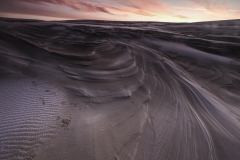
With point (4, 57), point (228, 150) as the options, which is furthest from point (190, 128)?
point (4, 57)

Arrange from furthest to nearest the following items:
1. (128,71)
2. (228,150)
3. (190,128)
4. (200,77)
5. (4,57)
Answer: (200,77) < (128,71) < (4,57) < (190,128) < (228,150)

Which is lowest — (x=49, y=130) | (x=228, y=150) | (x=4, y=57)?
(x=228, y=150)

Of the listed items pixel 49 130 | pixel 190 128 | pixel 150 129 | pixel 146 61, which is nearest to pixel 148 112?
pixel 150 129

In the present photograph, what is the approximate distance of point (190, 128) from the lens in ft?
7.20

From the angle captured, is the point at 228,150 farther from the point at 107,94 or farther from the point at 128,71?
the point at 128,71

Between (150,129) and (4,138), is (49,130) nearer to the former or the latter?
(4,138)

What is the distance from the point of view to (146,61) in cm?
472

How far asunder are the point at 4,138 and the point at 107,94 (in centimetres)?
147

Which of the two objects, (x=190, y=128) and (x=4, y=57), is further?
(x=4, y=57)

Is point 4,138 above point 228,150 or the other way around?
above

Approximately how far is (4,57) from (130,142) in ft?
8.78

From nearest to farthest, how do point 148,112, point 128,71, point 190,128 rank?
point 190,128 < point 148,112 < point 128,71

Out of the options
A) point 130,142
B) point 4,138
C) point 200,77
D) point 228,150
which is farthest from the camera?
point 200,77

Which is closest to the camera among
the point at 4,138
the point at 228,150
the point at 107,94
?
the point at 4,138
